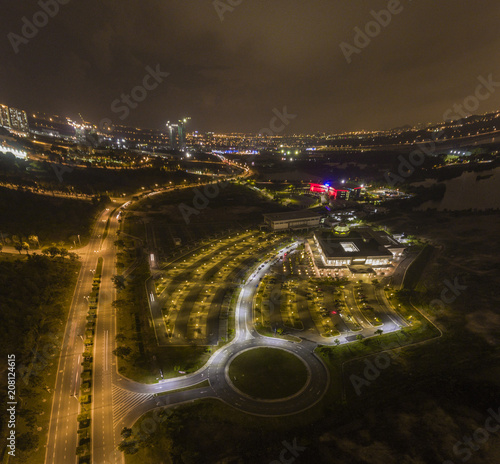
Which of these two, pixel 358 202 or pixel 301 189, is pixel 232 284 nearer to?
pixel 358 202

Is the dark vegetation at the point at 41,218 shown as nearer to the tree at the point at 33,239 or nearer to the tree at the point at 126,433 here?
the tree at the point at 33,239

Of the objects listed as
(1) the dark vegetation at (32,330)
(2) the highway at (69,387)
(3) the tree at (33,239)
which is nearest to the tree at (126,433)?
(2) the highway at (69,387)

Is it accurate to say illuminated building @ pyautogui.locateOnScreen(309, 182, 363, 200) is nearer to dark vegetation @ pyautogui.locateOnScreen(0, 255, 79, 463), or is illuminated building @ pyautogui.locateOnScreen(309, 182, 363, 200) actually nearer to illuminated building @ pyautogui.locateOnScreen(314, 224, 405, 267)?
illuminated building @ pyautogui.locateOnScreen(314, 224, 405, 267)

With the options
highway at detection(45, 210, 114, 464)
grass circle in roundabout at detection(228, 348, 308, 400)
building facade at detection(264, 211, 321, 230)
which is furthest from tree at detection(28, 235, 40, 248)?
building facade at detection(264, 211, 321, 230)

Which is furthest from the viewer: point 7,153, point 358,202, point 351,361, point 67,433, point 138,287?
point 358,202

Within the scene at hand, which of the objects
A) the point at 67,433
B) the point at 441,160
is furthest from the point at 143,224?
the point at 441,160

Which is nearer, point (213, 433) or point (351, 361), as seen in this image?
point (213, 433)

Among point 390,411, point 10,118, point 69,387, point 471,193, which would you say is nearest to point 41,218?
point 69,387
